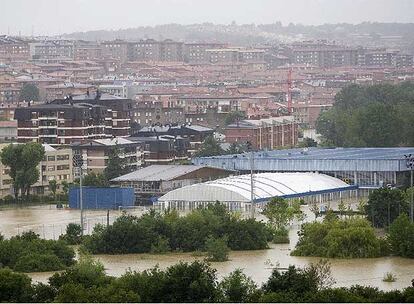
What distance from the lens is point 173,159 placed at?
71.2 feet

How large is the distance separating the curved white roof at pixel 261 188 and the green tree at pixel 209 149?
10.9 ft

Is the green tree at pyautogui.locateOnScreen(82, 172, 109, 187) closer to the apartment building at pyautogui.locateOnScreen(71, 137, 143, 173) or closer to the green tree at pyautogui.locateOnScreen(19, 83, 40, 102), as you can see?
the apartment building at pyautogui.locateOnScreen(71, 137, 143, 173)

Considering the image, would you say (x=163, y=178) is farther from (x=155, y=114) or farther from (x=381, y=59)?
(x=381, y=59)

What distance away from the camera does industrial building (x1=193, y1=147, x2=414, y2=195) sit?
1808 centimetres

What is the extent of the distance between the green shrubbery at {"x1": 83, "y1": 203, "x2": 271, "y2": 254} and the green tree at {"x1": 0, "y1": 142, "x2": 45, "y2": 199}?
4.80 m

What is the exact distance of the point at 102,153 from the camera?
20359 millimetres

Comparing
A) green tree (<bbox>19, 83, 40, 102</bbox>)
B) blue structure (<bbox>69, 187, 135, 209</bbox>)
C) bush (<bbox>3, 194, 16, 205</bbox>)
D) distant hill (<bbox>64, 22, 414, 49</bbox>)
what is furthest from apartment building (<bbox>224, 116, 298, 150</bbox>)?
distant hill (<bbox>64, 22, 414, 49</bbox>)

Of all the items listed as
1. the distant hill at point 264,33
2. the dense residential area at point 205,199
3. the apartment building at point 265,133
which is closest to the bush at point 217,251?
the dense residential area at point 205,199

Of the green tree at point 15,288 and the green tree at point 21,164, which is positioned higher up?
the green tree at point 15,288

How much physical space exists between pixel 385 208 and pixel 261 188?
2.08 m

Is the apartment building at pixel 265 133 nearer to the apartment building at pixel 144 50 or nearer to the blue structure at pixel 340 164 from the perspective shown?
the blue structure at pixel 340 164

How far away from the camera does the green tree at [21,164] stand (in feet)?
60.5

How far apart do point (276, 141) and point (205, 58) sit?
2863cm

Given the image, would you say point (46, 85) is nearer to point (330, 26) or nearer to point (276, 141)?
point (276, 141)
